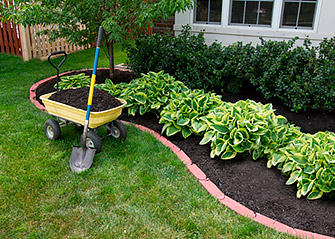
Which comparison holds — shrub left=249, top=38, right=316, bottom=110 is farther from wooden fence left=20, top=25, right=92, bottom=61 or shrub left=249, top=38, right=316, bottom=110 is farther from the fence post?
the fence post

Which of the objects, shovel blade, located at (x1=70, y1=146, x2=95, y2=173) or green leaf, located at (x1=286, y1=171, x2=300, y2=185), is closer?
green leaf, located at (x1=286, y1=171, x2=300, y2=185)

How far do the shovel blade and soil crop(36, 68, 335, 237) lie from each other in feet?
3.76

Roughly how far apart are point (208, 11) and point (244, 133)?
327 centimetres

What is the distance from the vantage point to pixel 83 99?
380cm

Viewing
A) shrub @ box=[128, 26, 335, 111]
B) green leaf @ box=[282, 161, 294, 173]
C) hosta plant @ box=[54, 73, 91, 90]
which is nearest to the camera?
green leaf @ box=[282, 161, 294, 173]

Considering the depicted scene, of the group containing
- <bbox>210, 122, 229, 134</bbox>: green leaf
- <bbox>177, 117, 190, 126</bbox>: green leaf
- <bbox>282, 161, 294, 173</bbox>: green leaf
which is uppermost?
<bbox>210, 122, 229, 134</bbox>: green leaf

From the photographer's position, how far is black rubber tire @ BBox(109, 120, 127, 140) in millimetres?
3949

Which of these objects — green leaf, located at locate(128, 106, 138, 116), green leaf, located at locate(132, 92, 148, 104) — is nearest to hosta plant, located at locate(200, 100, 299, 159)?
green leaf, located at locate(132, 92, 148, 104)

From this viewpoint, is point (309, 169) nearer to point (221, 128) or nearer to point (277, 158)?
point (277, 158)

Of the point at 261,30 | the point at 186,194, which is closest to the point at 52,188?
the point at 186,194

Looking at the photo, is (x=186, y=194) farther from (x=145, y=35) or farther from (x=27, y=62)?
(x=27, y=62)

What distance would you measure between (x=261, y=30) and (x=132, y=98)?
264 centimetres

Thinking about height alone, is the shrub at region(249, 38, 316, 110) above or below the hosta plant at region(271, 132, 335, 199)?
above

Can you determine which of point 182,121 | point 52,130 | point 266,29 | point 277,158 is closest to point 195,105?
point 182,121
